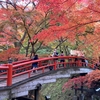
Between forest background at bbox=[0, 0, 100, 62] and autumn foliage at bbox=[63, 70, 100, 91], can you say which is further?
autumn foliage at bbox=[63, 70, 100, 91]

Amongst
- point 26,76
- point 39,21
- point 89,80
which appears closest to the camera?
point 26,76

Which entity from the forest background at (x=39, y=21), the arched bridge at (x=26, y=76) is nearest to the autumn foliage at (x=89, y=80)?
the arched bridge at (x=26, y=76)

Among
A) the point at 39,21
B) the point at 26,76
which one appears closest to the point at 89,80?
the point at 26,76

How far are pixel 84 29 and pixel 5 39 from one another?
6004mm

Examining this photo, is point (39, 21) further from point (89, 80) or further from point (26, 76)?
point (89, 80)

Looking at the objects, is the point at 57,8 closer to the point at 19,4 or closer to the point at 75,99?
the point at 19,4

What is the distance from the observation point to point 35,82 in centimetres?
962

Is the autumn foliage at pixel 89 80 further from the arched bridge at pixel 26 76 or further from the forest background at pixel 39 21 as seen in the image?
the forest background at pixel 39 21

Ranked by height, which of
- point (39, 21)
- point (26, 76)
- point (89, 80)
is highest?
point (39, 21)

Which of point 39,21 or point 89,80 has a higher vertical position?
point 39,21

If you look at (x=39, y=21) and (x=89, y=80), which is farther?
(x=39, y=21)

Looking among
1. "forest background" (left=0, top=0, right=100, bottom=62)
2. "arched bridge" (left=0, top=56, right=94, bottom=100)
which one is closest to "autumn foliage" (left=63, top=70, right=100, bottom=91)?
"arched bridge" (left=0, top=56, right=94, bottom=100)

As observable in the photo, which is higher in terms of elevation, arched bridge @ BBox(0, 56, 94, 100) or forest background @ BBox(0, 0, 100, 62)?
forest background @ BBox(0, 0, 100, 62)

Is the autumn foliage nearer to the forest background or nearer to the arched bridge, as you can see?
the arched bridge
